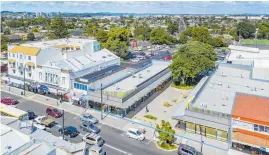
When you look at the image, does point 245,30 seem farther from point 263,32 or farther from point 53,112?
point 53,112

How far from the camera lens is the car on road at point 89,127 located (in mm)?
33156

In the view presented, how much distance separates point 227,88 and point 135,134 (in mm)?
18299

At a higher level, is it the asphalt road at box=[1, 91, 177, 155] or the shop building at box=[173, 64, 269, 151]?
the shop building at box=[173, 64, 269, 151]

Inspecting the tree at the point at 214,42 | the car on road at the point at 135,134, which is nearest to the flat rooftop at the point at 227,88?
the car on road at the point at 135,134

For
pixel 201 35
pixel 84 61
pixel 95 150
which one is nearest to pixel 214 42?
pixel 201 35

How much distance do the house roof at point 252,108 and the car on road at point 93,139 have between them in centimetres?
1614

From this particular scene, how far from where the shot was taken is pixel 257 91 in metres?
38.8

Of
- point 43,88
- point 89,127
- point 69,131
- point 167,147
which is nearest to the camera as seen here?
point 167,147

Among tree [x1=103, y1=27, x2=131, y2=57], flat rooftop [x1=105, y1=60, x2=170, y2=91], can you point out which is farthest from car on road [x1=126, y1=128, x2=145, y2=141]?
tree [x1=103, y1=27, x2=131, y2=57]

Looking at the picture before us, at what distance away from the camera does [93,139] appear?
29938mm

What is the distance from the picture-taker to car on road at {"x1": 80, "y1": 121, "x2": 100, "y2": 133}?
3316 centimetres

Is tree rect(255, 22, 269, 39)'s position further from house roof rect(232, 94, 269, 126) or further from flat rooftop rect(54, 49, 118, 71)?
house roof rect(232, 94, 269, 126)

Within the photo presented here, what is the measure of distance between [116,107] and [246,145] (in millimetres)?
18183

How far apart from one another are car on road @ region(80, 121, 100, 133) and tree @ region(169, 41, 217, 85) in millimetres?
22017
